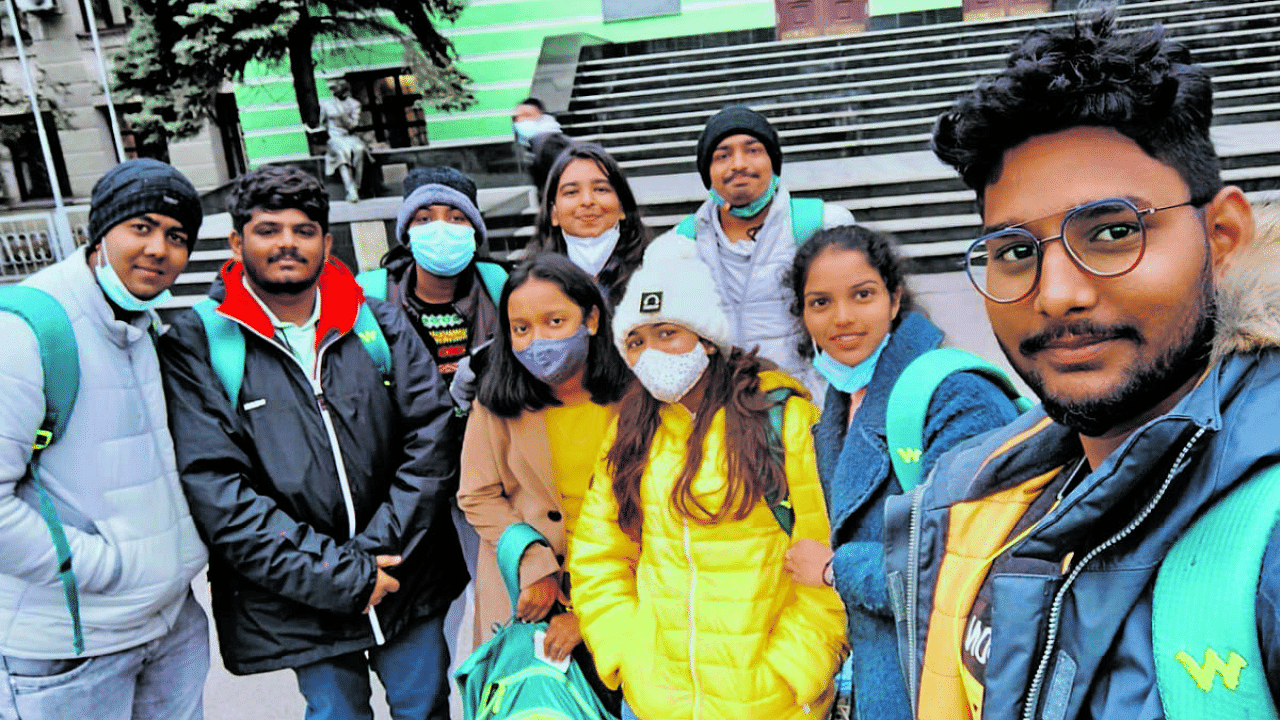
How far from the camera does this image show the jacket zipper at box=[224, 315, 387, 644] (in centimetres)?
235

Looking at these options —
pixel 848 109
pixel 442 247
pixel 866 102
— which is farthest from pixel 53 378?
pixel 866 102

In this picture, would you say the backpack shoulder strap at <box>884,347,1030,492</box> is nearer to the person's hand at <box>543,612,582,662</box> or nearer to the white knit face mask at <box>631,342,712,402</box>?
the white knit face mask at <box>631,342,712,402</box>

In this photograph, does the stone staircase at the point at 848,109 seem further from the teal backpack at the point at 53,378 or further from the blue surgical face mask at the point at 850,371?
the teal backpack at the point at 53,378

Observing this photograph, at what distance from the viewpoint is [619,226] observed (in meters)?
3.43

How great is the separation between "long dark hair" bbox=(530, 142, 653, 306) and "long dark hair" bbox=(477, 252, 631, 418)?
0.78 meters

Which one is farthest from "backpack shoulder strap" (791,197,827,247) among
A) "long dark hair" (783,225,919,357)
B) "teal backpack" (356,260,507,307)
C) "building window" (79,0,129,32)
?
"building window" (79,0,129,32)

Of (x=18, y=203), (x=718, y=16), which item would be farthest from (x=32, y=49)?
(x=718, y=16)

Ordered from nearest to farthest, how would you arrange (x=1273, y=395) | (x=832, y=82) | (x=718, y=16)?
(x=1273, y=395)
(x=832, y=82)
(x=718, y=16)

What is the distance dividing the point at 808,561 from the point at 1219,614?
1.18 metres

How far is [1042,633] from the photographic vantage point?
0.96 m

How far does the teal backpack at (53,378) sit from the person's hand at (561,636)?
124cm

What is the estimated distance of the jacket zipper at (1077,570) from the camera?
2.71ft

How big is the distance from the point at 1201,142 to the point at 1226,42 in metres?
14.0

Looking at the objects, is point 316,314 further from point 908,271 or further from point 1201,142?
point 1201,142
